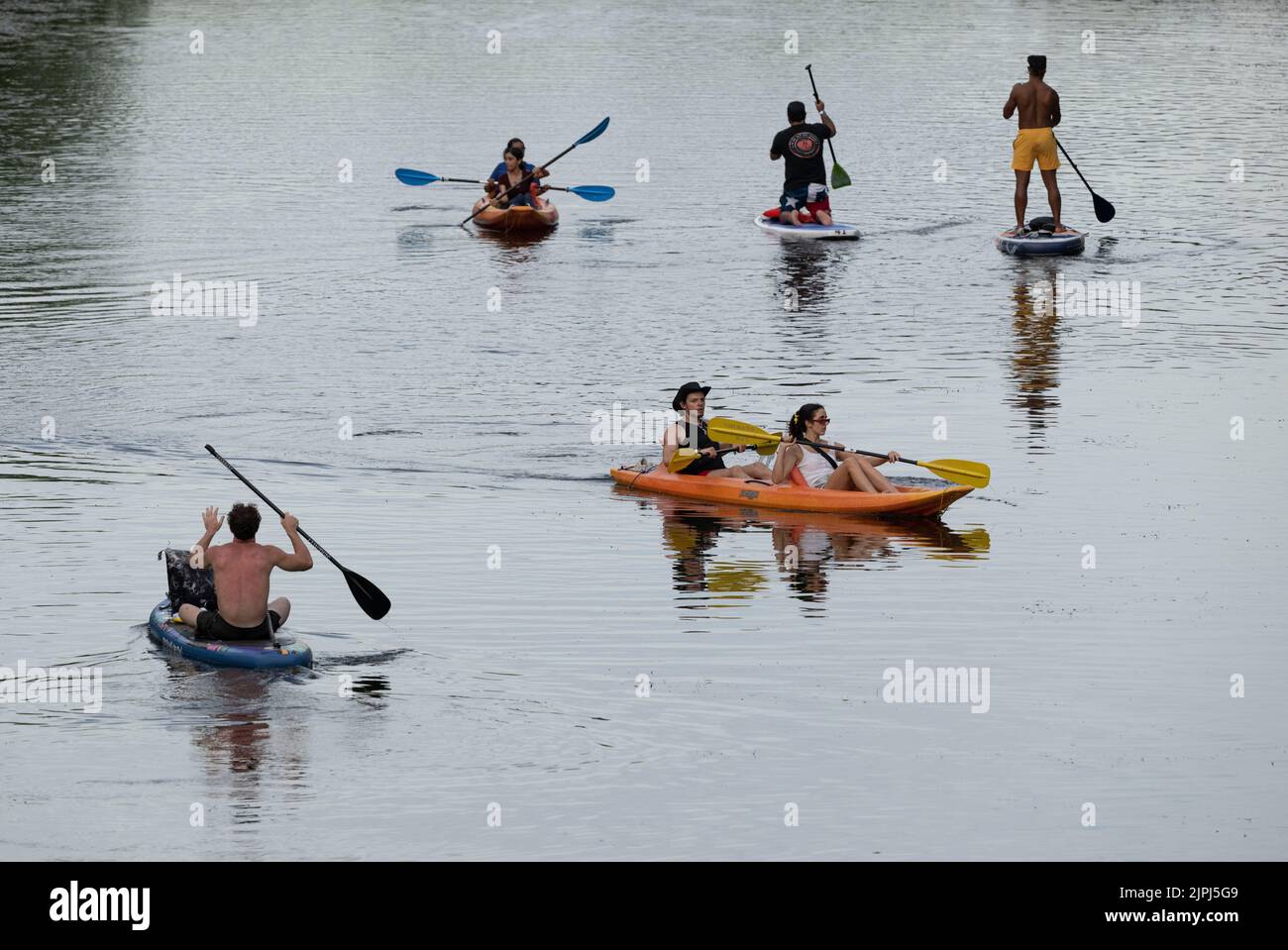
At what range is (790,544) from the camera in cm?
1722

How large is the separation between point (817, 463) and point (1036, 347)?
7306 mm

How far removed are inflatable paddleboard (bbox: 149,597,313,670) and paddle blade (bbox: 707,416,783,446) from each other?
5.81m

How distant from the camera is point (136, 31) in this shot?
214 feet

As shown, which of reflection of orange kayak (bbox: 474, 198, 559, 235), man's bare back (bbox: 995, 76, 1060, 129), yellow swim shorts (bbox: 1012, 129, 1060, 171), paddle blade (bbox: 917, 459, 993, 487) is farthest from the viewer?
reflection of orange kayak (bbox: 474, 198, 559, 235)

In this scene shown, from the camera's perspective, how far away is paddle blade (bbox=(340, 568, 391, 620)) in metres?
14.5

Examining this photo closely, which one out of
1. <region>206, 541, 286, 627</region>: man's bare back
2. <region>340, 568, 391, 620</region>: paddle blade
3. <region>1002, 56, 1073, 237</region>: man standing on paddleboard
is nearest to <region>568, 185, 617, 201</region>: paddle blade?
<region>1002, 56, 1073, 237</region>: man standing on paddleboard

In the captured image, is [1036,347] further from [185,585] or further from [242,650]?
[242,650]

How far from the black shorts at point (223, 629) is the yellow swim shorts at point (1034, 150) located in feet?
56.7

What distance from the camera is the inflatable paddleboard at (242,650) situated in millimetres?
13586

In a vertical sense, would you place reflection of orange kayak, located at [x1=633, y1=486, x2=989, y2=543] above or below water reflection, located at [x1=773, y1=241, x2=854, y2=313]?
below

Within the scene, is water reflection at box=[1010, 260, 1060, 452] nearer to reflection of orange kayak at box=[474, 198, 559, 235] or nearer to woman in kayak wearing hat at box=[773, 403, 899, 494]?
woman in kayak wearing hat at box=[773, 403, 899, 494]

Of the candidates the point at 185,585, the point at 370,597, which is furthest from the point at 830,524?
the point at 185,585

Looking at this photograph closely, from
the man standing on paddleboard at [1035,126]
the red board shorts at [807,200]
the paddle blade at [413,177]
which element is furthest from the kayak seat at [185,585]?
the paddle blade at [413,177]
